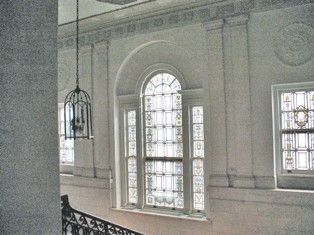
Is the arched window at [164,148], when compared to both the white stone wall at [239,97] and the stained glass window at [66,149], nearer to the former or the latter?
the white stone wall at [239,97]

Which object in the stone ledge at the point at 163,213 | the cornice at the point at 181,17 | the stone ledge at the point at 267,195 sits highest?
the cornice at the point at 181,17

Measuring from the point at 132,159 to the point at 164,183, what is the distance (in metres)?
0.93

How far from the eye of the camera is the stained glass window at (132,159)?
8.49m

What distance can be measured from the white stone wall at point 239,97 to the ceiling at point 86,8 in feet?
2.64

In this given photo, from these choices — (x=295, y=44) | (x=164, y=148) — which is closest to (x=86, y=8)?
(x=164, y=148)

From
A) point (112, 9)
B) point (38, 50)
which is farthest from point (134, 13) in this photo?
point (38, 50)

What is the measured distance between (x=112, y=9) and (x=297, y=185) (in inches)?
189

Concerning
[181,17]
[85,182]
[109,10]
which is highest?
[109,10]

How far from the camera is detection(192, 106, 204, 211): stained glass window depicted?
761 cm

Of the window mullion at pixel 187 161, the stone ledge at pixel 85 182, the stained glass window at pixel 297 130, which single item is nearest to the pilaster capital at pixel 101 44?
the window mullion at pixel 187 161

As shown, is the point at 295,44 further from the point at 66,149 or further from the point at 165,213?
the point at 66,149

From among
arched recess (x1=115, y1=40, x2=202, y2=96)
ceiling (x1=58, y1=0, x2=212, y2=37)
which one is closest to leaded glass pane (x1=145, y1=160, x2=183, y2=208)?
arched recess (x1=115, y1=40, x2=202, y2=96)

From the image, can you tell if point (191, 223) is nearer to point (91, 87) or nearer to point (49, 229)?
point (91, 87)

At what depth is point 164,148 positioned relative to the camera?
26.6 ft
